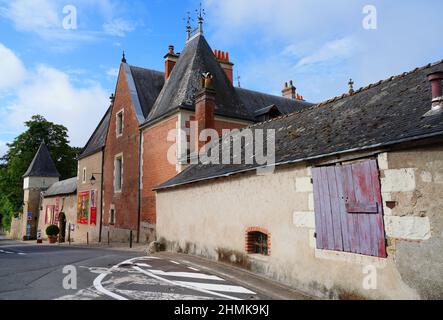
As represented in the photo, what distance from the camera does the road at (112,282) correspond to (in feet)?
20.5

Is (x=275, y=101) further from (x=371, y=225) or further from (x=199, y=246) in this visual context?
(x=371, y=225)

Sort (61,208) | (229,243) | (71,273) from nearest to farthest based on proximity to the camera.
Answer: (71,273) < (229,243) < (61,208)

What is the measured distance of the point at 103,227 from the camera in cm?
2381

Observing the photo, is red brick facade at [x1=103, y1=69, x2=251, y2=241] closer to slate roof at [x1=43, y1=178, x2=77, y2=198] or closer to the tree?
slate roof at [x1=43, y1=178, x2=77, y2=198]

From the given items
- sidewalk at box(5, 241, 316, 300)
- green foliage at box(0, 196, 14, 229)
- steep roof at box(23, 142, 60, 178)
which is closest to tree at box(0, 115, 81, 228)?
green foliage at box(0, 196, 14, 229)

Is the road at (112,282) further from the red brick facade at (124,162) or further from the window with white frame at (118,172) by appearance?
the window with white frame at (118,172)

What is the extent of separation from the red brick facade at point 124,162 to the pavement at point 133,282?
9.47 meters

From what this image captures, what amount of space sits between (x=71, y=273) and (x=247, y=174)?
478cm

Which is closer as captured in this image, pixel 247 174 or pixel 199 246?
pixel 247 174

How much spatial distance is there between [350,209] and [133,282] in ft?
15.1

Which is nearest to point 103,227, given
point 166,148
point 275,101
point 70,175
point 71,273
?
point 166,148

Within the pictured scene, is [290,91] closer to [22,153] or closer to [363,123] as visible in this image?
[363,123]


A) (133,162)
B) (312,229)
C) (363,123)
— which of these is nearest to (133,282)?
(312,229)

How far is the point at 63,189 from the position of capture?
32.4 m
